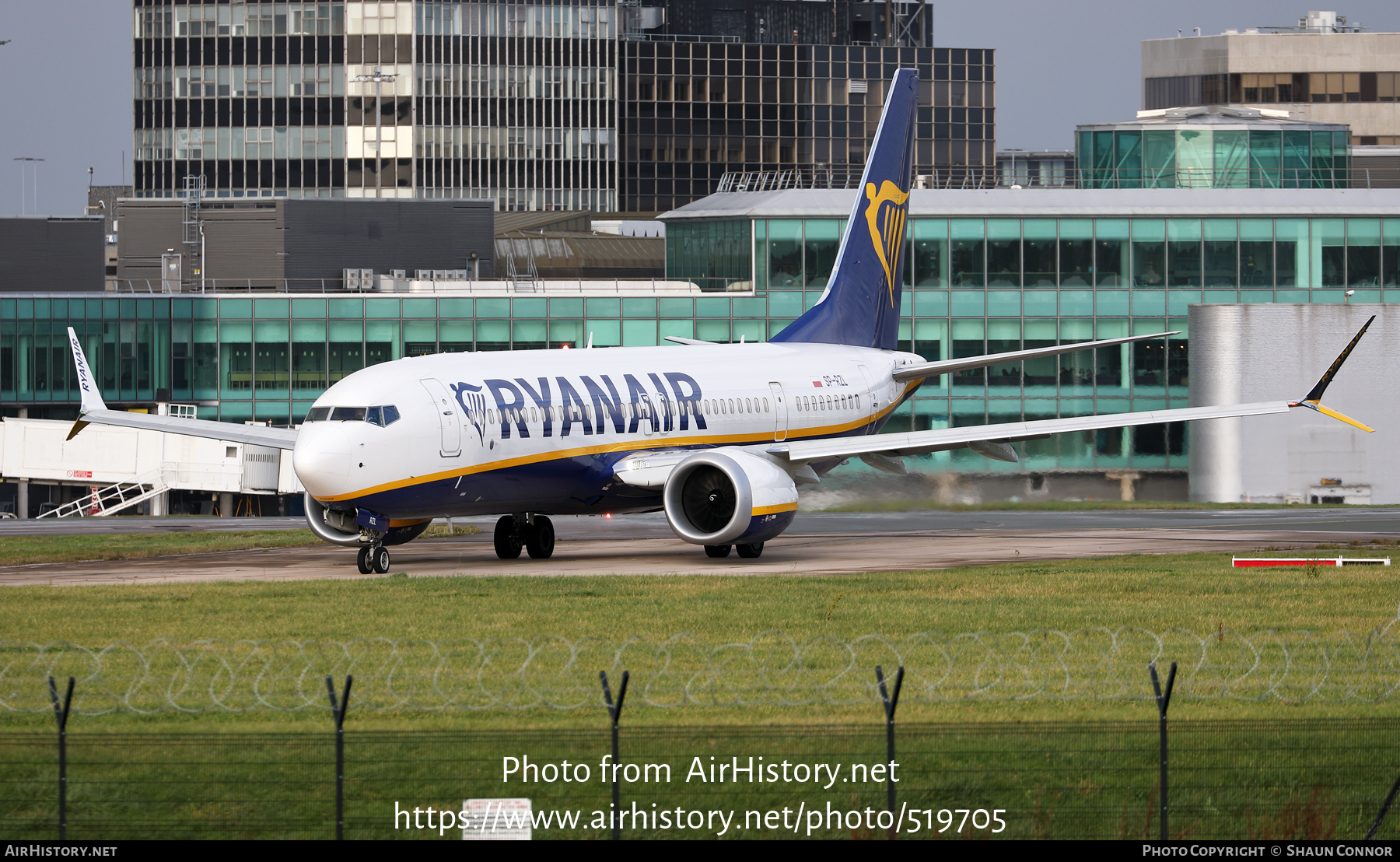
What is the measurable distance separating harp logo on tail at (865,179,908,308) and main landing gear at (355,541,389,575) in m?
20.1

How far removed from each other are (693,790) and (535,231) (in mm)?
126025

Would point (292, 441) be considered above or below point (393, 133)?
below

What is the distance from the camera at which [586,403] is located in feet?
127

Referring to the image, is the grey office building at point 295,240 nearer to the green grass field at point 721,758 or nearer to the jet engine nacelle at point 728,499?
the jet engine nacelle at point 728,499

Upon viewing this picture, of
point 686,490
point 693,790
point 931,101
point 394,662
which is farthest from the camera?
point 931,101

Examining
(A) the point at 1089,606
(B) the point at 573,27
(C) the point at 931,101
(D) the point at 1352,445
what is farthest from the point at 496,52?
(A) the point at 1089,606

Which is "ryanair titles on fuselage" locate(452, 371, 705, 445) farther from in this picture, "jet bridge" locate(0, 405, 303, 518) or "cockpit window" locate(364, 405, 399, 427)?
"jet bridge" locate(0, 405, 303, 518)

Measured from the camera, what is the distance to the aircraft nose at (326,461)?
112 feet

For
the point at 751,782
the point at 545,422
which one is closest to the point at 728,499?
the point at 545,422

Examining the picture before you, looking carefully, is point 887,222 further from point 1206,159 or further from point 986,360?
point 1206,159

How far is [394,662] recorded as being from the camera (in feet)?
76.1

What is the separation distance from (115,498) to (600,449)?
41801mm

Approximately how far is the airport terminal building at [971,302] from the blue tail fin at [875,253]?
88.1 feet

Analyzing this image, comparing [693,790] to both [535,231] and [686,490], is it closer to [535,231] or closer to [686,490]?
[686,490]
